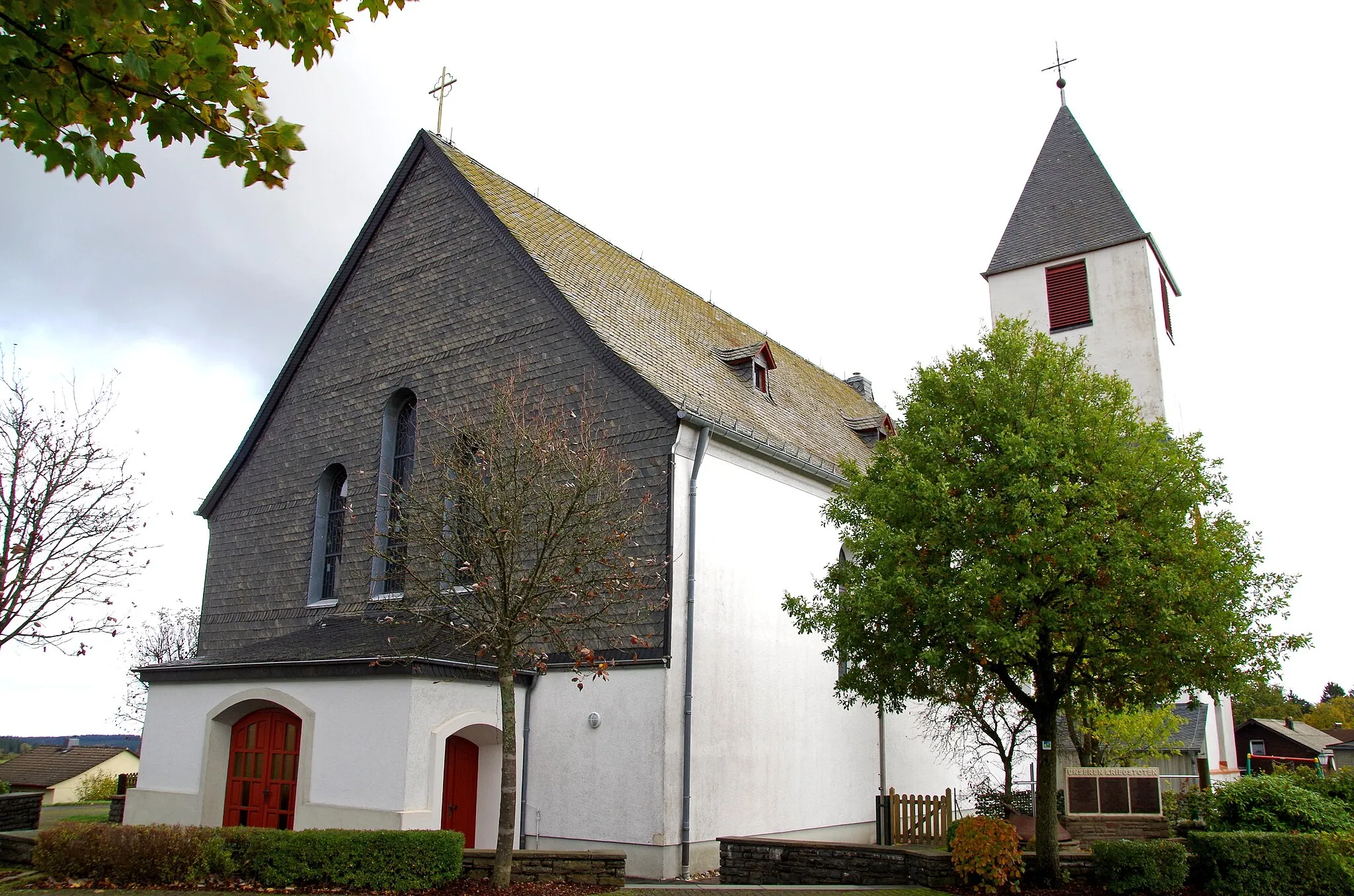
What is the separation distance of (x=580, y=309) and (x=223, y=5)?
1458cm

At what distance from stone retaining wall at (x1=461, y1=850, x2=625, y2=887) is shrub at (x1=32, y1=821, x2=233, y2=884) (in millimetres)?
2953

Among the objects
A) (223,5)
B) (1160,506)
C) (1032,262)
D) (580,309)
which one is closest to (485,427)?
(580,309)

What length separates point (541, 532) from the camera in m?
14.1

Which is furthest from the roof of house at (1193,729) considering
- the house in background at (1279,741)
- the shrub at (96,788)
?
the house in background at (1279,741)

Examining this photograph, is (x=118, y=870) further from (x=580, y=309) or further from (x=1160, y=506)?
(x=1160, y=506)

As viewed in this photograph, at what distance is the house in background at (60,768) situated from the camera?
37.1m

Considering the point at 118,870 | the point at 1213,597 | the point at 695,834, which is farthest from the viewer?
the point at 695,834

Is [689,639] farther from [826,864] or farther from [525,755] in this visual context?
[826,864]

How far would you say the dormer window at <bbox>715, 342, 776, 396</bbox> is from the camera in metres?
23.0

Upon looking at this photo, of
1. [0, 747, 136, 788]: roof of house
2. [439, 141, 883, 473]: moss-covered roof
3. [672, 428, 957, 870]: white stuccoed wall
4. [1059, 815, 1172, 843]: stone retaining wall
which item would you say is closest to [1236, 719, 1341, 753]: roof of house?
[439, 141, 883, 473]: moss-covered roof

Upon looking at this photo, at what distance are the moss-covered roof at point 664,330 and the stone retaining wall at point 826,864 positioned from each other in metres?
7.09

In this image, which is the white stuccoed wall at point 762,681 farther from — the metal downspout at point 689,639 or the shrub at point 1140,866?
the shrub at point 1140,866

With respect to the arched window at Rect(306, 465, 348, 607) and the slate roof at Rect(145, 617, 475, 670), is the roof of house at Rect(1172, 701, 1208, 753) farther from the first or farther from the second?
the arched window at Rect(306, 465, 348, 607)

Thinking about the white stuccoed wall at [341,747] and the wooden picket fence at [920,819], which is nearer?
the white stuccoed wall at [341,747]
